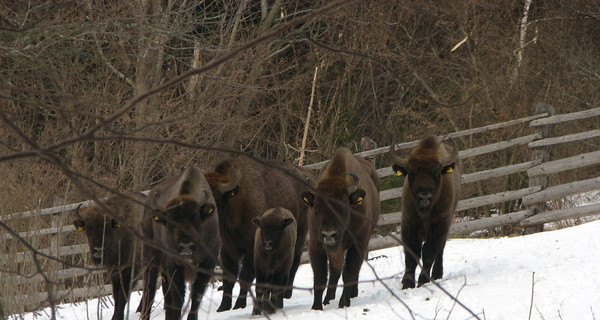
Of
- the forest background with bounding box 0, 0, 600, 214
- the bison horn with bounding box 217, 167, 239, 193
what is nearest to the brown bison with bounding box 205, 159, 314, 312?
the bison horn with bounding box 217, 167, 239, 193

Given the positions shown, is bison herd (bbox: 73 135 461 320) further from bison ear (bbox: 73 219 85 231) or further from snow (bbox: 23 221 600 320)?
snow (bbox: 23 221 600 320)

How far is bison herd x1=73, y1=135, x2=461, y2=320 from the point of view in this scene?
8047 mm

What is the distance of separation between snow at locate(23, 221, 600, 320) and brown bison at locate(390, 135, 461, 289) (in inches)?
13.1

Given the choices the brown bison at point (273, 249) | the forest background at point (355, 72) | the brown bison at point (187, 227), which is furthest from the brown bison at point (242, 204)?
the forest background at point (355, 72)

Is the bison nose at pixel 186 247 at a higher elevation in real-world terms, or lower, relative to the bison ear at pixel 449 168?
lower

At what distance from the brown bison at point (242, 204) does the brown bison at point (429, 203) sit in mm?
1222

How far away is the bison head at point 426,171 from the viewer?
28.3 feet

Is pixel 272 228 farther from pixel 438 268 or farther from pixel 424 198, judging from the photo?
pixel 438 268

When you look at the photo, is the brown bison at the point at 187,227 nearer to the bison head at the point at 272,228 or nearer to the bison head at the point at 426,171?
the bison head at the point at 272,228

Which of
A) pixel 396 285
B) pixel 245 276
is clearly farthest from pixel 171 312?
pixel 396 285

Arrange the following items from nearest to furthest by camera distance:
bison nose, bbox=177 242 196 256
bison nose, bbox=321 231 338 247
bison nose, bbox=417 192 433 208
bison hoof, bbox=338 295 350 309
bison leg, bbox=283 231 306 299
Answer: bison nose, bbox=177 242 196 256, bison nose, bbox=321 231 338 247, bison hoof, bbox=338 295 350 309, bison nose, bbox=417 192 433 208, bison leg, bbox=283 231 306 299

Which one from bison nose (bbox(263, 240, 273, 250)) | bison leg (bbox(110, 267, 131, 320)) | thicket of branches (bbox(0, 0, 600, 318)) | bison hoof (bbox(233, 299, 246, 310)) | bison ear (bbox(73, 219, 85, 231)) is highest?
thicket of branches (bbox(0, 0, 600, 318))

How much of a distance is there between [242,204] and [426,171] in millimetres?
2205

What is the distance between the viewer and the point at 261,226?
8539 millimetres
